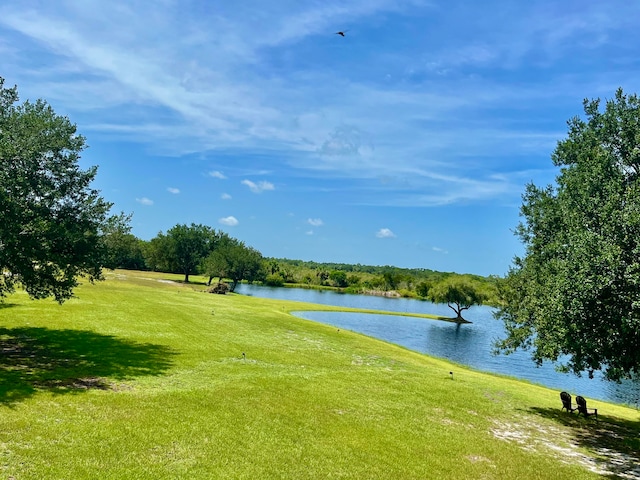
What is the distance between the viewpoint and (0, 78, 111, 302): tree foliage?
20391 millimetres

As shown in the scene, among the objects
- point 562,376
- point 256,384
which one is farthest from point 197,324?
point 562,376

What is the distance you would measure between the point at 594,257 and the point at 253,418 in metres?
14.1

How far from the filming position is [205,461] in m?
12.2

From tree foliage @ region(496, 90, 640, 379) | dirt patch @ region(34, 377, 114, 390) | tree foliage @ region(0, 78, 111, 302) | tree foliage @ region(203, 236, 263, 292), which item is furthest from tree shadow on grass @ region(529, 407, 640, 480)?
tree foliage @ region(203, 236, 263, 292)

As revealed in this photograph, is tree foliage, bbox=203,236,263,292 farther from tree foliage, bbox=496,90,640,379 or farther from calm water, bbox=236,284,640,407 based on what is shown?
tree foliage, bbox=496,90,640,379

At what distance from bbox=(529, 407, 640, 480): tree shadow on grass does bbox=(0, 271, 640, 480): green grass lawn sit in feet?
0.38

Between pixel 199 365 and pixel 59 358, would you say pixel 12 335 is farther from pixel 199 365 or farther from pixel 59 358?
pixel 199 365

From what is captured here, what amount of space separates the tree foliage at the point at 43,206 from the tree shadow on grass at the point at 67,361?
3239 millimetres

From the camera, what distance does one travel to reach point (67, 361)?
21344mm

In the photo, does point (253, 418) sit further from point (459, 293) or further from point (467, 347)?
point (459, 293)

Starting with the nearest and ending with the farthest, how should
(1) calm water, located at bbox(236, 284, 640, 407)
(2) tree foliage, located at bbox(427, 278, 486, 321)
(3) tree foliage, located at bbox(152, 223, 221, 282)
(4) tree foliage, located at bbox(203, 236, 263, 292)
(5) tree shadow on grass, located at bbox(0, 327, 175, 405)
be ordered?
1. (5) tree shadow on grass, located at bbox(0, 327, 175, 405)
2. (1) calm water, located at bbox(236, 284, 640, 407)
3. (2) tree foliage, located at bbox(427, 278, 486, 321)
4. (4) tree foliage, located at bbox(203, 236, 263, 292)
5. (3) tree foliage, located at bbox(152, 223, 221, 282)

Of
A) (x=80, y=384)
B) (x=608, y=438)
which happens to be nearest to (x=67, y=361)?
(x=80, y=384)

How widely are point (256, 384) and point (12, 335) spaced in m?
16.5

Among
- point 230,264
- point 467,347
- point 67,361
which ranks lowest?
point 467,347
